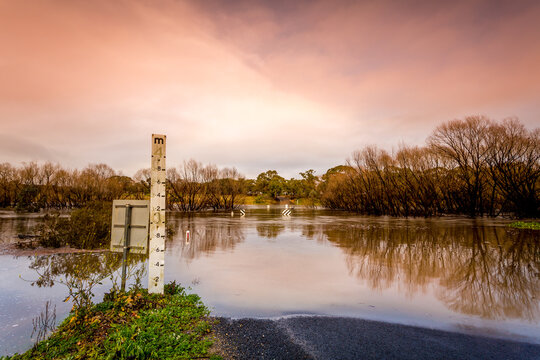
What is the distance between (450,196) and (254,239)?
38784 millimetres

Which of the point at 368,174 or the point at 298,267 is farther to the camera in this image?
the point at 368,174

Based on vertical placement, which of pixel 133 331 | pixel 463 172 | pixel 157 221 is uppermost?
pixel 463 172

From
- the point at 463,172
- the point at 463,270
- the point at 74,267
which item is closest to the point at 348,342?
the point at 463,270

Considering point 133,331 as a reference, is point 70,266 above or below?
below

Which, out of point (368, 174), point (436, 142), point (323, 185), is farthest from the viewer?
point (323, 185)

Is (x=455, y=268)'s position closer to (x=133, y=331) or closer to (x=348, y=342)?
(x=348, y=342)

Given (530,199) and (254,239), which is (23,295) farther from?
(530,199)

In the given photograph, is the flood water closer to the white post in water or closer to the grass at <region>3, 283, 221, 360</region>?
the grass at <region>3, 283, 221, 360</region>

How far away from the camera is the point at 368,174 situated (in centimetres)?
4756

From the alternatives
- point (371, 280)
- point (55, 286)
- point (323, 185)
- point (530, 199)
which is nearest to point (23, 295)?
point (55, 286)

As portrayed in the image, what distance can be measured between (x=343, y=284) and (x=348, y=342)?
3446 mm

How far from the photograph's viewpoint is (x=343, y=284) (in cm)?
785

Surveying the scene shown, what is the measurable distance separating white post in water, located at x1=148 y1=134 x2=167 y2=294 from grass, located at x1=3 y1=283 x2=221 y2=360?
13.4 inches

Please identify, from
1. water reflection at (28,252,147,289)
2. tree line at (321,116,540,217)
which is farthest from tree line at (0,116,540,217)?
Result: water reflection at (28,252,147,289)
